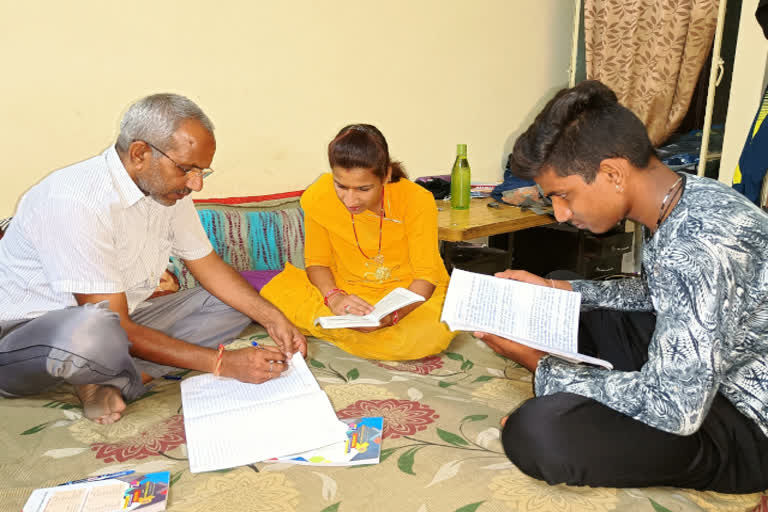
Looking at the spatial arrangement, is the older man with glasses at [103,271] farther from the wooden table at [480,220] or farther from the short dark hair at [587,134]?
the wooden table at [480,220]

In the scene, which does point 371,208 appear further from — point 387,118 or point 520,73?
point 520,73

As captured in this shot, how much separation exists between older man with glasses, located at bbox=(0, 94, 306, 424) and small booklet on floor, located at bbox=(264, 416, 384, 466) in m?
0.30

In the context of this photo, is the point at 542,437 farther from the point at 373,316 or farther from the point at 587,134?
the point at 373,316

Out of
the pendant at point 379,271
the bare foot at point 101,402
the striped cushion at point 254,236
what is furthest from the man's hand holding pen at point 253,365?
the striped cushion at point 254,236

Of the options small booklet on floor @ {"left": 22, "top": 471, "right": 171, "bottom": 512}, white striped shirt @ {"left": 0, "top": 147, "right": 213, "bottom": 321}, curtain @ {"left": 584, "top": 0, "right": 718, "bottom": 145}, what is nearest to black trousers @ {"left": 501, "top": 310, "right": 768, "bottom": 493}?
small booklet on floor @ {"left": 22, "top": 471, "right": 171, "bottom": 512}

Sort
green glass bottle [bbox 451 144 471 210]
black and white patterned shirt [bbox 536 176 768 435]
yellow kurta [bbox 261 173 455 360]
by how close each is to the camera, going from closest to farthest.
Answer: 1. black and white patterned shirt [bbox 536 176 768 435]
2. yellow kurta [bbox 261 173 455 360]
3. green glass bottle [bbox 451 144 471 210]

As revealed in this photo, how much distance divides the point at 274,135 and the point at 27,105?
39.7 inches

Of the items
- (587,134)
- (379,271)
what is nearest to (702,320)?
(587,134)

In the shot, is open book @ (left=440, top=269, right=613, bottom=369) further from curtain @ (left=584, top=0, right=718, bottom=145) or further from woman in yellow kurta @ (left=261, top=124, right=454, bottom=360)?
curtain @ (left=584, top=0, right=718, bottom=145)

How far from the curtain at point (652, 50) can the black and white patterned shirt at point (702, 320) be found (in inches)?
101

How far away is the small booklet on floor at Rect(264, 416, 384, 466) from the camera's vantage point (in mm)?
1190

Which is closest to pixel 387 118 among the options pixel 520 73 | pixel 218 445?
pixel 520 73

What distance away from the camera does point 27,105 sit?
210 cm

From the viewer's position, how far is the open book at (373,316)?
1.68 meters
